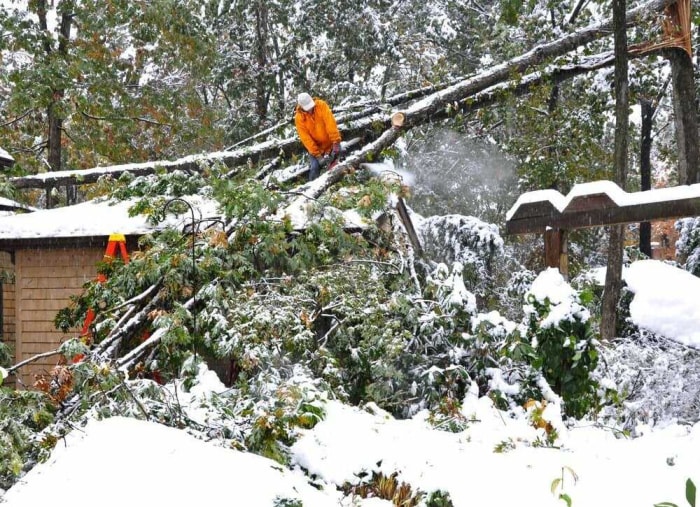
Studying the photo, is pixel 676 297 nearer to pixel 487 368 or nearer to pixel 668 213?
pixel 668 213

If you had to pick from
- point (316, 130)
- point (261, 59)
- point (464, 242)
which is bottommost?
point (464, 242)

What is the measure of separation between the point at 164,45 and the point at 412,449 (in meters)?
16.5

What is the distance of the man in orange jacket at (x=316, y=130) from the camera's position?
921 centimetres

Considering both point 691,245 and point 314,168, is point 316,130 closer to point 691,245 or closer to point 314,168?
point 314,168

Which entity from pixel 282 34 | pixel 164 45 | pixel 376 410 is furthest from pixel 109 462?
pixel 282 34

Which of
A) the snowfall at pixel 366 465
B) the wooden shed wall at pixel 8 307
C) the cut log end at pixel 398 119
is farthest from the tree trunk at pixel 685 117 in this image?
the wooden shed wall at pixel 8 307

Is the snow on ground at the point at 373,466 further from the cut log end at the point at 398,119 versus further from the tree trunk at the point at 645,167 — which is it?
the tree trunk at the point at 645,167

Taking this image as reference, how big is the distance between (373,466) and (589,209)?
308 centimetres

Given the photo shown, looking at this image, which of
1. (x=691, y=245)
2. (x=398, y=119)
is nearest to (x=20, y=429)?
(x=398, y=119)

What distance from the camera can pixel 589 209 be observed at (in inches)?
226

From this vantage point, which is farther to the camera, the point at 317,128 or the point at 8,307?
the point at 8,307

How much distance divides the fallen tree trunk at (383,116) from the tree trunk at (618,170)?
2.44 metres

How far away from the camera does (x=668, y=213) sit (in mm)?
5410

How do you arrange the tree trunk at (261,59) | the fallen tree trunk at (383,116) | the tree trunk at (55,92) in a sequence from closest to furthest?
1. the fallen tree trunk at (383,116)
2. the tree trunk at (55,92)
3. the tree trunk at (261,59)
